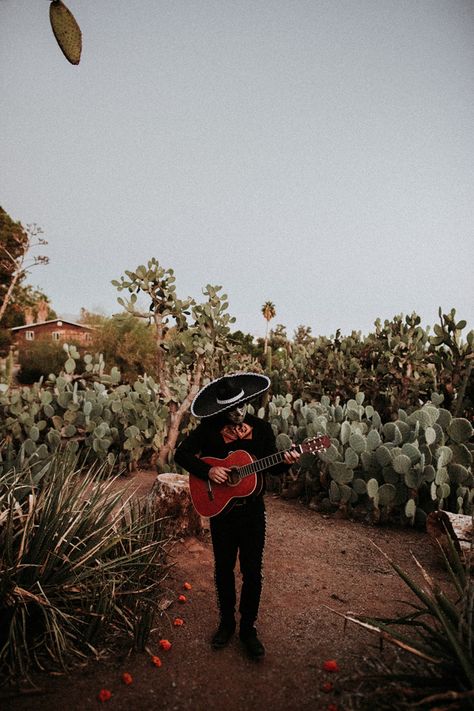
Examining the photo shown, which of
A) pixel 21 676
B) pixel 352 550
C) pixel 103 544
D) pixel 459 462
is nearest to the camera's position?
pixel 21 676

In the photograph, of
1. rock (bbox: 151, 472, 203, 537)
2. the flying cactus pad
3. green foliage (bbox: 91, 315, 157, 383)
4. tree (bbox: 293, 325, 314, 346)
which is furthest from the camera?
green foliage (bbox: 91, 315, 157, 383)

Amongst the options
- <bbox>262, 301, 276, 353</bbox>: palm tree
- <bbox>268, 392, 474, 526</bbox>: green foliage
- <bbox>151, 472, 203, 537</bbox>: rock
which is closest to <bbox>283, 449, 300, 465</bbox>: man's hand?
<bbox>151, 472, 203, 537</bbox>: rock

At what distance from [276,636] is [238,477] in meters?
1.01

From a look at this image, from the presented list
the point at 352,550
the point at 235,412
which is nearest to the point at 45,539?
the point at 235,412

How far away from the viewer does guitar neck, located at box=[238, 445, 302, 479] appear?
96.4 inches

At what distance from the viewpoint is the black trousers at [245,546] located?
8.37 feet

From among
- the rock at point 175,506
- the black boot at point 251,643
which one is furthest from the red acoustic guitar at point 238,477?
the rock at point 175,506

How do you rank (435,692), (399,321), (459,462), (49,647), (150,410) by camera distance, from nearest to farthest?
(435,692) < (49,647) < (459,462) < (150,410) < (399,321)

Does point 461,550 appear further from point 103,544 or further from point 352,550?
point 103,544

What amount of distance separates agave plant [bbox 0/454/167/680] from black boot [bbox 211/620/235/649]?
0.40 meters

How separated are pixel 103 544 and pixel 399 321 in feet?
19.9

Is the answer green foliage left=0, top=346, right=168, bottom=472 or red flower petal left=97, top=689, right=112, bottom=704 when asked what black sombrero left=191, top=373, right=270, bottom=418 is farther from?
green foliage left=0, top=346, right=168, bottom=472

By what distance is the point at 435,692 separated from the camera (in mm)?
1656

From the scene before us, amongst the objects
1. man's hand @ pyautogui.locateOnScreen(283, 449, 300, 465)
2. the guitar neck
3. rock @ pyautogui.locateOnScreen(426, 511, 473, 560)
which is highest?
man's hand @ pyautogui.locateOnScreen(283, 449, 300, 465)
